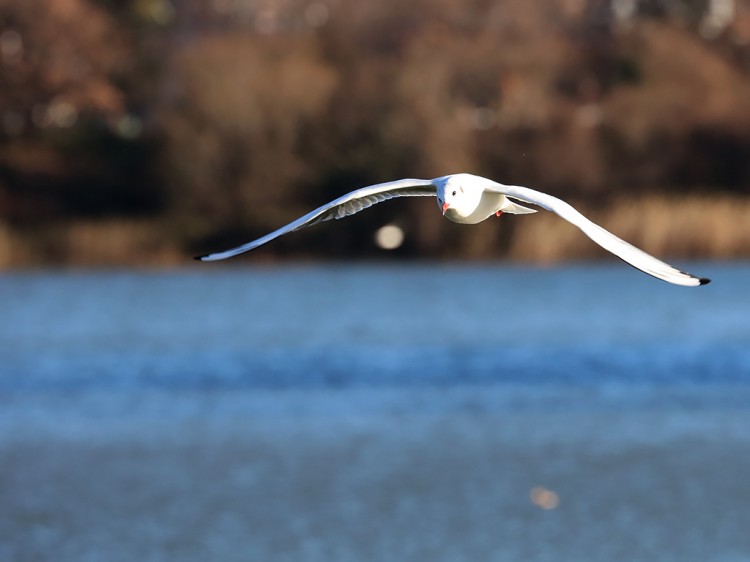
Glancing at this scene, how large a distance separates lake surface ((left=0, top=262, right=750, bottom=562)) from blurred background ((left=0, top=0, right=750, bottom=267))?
120 inches

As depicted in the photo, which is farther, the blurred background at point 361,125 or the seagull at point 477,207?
the blurred background at point 361,125

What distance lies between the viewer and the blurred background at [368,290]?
1298cm

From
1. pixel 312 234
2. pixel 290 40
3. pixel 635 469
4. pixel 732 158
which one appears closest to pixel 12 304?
pixel 312 234

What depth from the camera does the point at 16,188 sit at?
116ft

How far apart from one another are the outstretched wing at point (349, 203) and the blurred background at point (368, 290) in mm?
3263

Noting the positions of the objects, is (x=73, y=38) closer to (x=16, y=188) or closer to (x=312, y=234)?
(x=16, y=188)

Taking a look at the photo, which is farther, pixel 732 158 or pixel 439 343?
pixel 732 158

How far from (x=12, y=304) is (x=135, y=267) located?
2997 mm

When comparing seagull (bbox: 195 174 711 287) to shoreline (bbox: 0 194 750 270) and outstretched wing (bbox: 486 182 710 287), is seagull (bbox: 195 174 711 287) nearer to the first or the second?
outstretched wing (bbox: 486 182 710 287)

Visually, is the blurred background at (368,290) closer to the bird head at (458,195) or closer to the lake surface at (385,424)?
the lake surface at (385,424)

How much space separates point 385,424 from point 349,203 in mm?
7677

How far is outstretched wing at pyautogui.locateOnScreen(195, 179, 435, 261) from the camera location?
8.34m

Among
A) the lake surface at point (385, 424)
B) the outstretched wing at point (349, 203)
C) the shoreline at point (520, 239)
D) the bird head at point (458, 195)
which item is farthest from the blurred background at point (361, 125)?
the bird head at point (458, 195)

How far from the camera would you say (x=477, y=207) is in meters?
8.39
